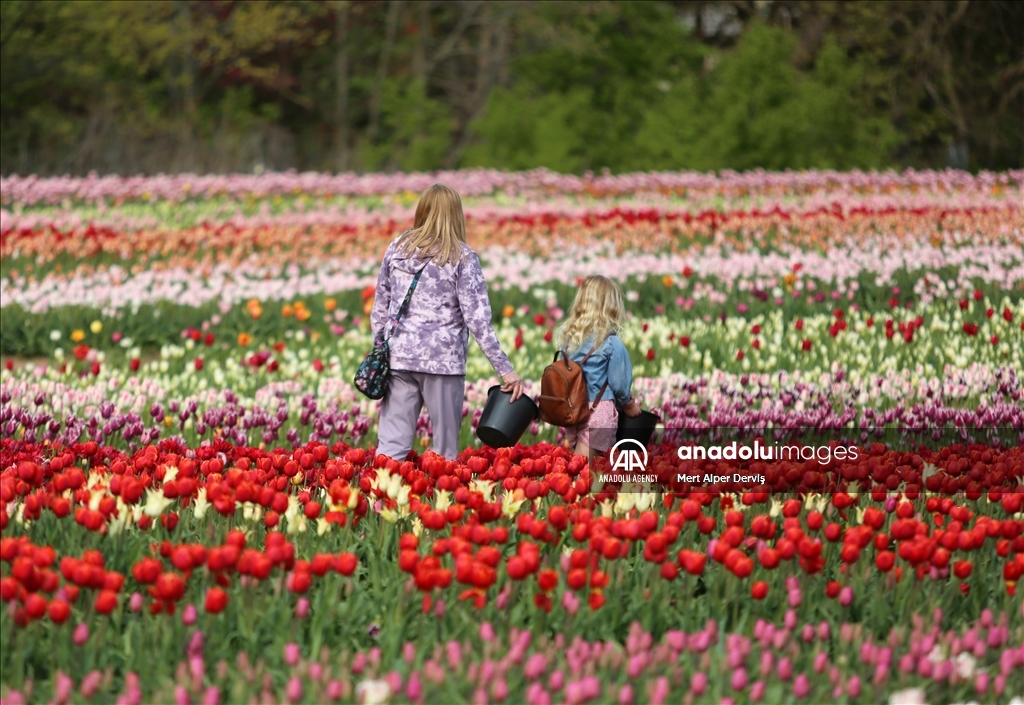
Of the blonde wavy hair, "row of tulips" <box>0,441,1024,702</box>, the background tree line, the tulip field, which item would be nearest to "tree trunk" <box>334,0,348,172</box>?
the background tree line

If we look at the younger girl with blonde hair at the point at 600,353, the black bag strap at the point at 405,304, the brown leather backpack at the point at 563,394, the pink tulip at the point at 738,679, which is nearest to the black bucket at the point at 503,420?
the brown leather backpack at the point at 563,394

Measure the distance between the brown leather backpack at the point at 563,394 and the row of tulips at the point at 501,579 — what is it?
905 mm

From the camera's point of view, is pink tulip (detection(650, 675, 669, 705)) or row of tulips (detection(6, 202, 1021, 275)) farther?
row of tulips (detection(6, 202, 1021, 275))

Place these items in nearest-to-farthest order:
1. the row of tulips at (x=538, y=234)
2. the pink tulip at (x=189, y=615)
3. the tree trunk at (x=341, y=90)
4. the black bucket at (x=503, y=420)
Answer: the pink tulip at (x=189, y=615) → the black bucket at (x=503, y=420) → the row of tulips at (x=538, y=234) → the tree trunk at (x=341, y=90)

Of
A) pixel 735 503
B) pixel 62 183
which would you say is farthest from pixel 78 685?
pixel 62 183

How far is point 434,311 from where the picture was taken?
514 cm

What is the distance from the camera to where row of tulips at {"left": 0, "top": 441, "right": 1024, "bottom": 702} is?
9.00 ft

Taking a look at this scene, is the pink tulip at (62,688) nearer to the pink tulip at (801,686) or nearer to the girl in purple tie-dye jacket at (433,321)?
the pink tulip at (801,686)

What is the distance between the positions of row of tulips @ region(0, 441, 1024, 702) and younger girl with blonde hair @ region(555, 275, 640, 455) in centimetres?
110

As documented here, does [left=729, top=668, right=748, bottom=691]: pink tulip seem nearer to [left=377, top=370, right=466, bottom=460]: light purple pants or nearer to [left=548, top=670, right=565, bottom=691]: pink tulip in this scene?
→ [left=548, top=670, right=565, bottom=691]: pink tulip

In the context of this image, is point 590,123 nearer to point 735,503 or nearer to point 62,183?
point 62,183

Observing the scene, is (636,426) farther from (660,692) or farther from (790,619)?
(660,692)

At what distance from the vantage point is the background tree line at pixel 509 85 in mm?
20562

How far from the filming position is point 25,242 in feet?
38.7
